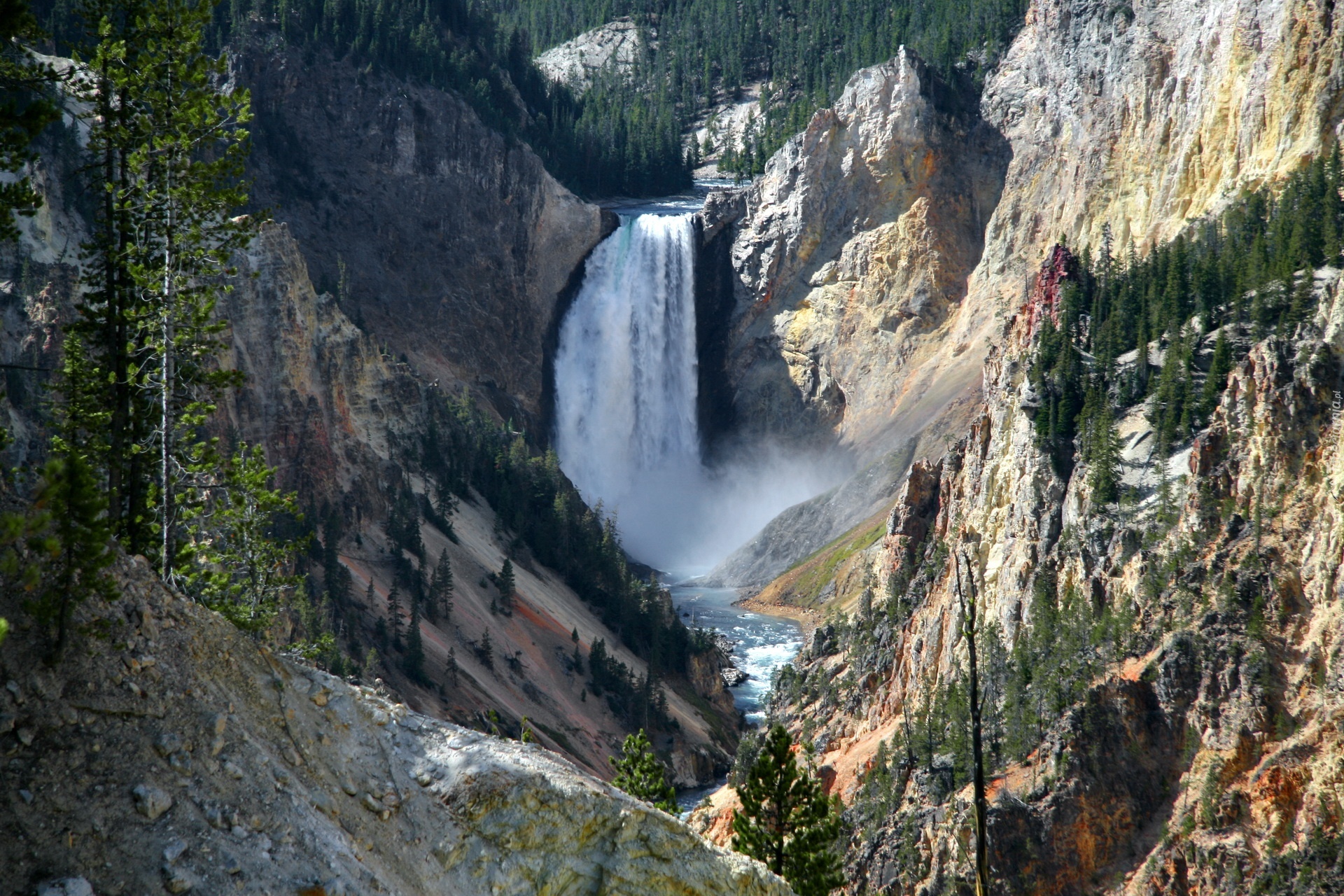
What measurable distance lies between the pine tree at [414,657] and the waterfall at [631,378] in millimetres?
65030

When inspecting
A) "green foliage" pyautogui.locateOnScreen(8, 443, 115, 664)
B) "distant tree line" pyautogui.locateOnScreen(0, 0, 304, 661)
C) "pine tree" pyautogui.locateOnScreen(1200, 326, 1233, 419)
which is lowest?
"pine tree" pyautogui.locateOnScreen(1200, 326, 1233, 419)

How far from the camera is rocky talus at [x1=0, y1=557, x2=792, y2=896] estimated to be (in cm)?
1041

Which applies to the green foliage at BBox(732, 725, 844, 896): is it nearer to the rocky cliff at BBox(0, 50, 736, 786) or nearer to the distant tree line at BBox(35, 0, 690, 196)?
the rocky cliff at BBox(0, 50, 736, 786)

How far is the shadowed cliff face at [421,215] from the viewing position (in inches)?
4464

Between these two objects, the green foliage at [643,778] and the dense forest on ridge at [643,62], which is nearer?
the green foliage at [643,778]

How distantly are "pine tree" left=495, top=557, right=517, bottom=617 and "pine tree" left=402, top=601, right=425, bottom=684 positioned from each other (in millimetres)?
14250

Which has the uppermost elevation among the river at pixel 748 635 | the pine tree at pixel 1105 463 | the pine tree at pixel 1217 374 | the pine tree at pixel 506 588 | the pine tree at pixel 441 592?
the pine tree at pixel 1217 374

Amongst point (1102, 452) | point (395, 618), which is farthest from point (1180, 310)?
point (395, 618)

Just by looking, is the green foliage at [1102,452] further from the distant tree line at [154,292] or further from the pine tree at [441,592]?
the distant tree line at [154,292]

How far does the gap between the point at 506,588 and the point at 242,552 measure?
58811 mm

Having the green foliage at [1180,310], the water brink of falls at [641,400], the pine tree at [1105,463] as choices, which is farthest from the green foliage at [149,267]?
the water brink of falls at [641,400]

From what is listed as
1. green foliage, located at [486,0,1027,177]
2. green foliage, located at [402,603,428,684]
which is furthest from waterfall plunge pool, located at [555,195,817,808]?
green foliage, located at [402,603,428,684]

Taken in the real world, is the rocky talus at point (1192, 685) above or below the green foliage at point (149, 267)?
below

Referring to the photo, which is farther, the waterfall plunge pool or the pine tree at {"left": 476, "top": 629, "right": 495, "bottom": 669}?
the waterfall plunge pool
